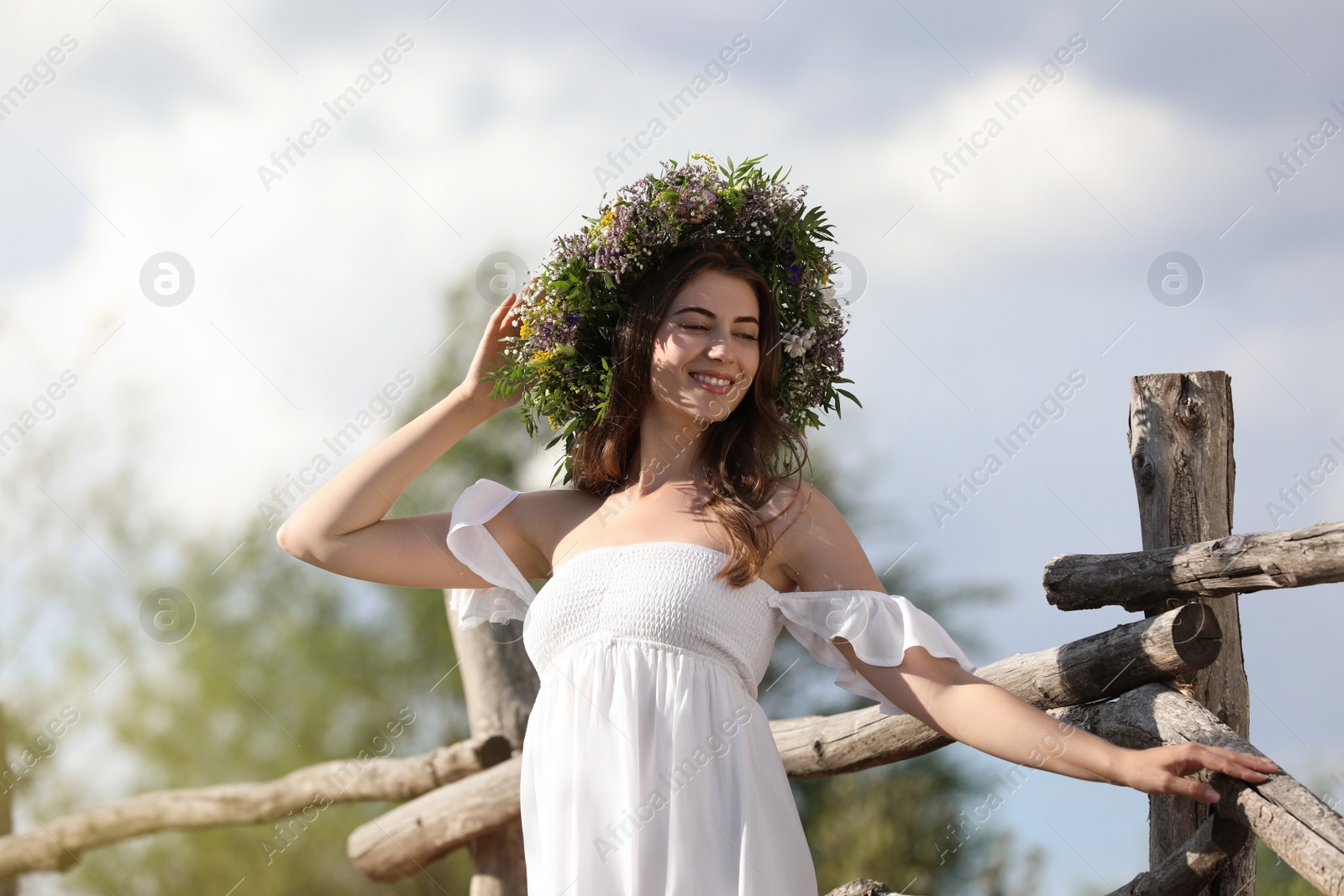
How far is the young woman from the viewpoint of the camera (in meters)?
2.26

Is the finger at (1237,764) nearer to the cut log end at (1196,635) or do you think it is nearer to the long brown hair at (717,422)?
the cut log end at (1196,635)

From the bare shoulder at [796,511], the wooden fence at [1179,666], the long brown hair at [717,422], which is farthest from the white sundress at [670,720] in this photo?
the wooden fence at [1179,666]

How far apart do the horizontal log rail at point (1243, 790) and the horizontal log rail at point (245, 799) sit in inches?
135

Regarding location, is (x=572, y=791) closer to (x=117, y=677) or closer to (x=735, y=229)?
(x=735, y=229)

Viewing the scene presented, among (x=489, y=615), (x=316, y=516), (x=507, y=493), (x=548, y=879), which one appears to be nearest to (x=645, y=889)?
(x=548, y=879)

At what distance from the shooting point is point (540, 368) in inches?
107

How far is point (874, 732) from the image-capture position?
346 cm

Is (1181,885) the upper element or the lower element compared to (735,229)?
lower

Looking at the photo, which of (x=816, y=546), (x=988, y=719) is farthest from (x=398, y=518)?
(x=988, y=719)

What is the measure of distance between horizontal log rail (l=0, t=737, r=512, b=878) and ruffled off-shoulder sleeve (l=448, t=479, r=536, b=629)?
2747 mm

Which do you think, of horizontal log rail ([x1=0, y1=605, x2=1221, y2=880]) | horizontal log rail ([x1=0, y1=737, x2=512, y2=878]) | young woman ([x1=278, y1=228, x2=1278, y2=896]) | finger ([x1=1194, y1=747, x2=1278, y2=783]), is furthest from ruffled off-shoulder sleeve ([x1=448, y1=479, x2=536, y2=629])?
horizontal log rail ([x1=0, y1=737, x2=512, y2=878])

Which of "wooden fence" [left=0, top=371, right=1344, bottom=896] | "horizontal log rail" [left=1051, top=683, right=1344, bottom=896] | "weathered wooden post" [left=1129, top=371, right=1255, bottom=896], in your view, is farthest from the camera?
"weathered wooden post" [left=1129, top=371, right=1255, bottom=896]

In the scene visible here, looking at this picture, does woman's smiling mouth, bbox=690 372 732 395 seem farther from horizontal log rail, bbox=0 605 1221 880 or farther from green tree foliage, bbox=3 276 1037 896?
green tree foliage, bbox=3 276 1037 896

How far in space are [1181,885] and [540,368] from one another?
1.84 metres
